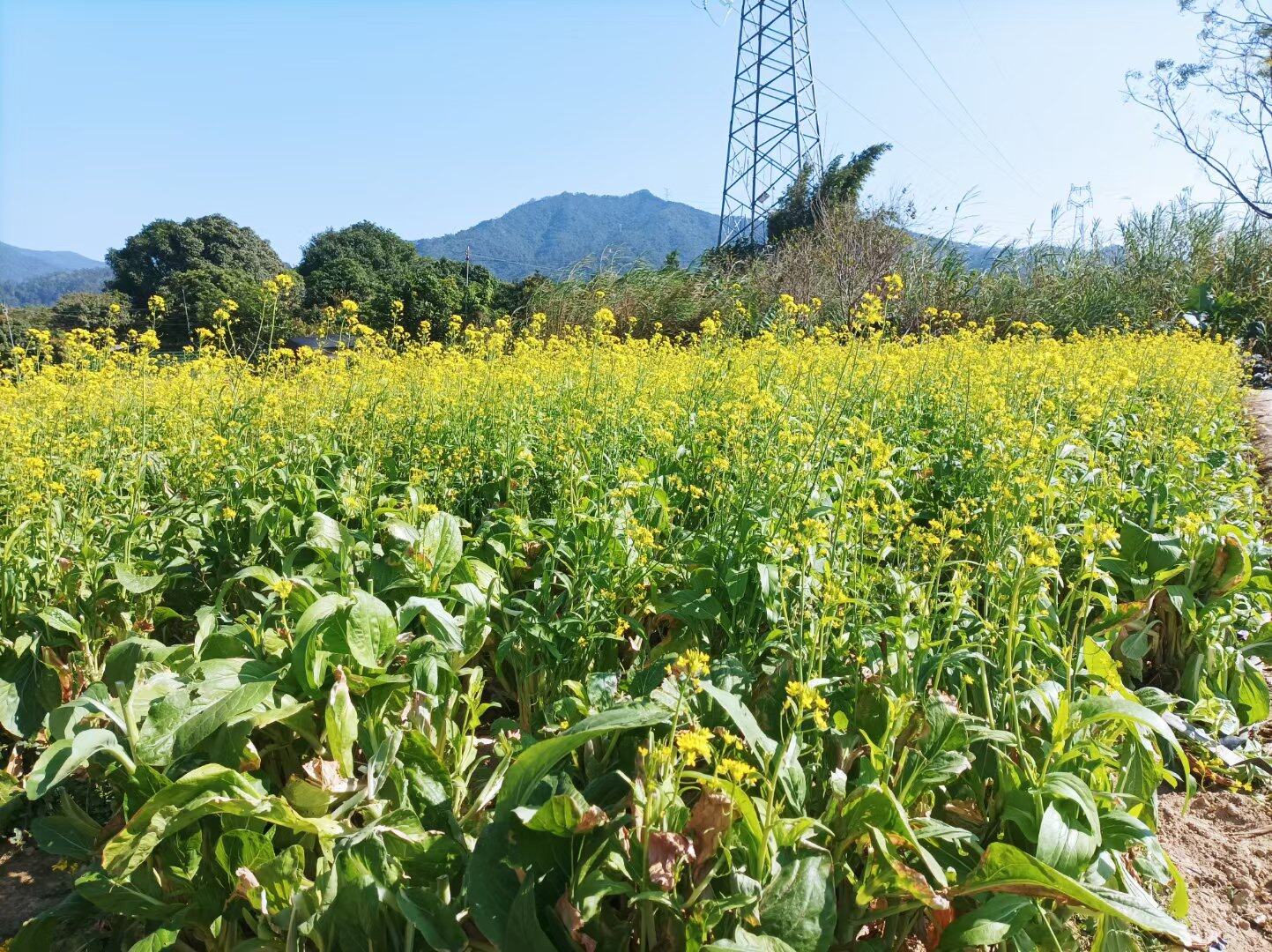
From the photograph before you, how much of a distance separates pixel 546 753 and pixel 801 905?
520mm

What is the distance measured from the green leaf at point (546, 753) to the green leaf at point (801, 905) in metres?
0.34

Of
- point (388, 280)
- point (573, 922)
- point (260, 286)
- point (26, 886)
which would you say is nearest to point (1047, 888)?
point (573, 922)

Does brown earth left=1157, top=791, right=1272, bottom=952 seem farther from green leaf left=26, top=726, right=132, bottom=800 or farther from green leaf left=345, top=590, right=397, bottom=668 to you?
green leaf left=26, top=726, right=132, bottom=800

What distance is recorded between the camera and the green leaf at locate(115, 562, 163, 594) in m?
2.30

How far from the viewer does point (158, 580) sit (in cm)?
235

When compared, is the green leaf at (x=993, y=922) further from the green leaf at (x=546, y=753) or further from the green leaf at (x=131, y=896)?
the green leaf at (x=131, y=896)

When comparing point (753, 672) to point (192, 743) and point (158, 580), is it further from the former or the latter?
point (158, 580)

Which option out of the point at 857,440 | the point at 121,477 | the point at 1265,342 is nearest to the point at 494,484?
the point at 121,477

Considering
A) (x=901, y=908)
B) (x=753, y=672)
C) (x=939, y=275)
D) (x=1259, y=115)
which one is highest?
(x=1259, y=115)

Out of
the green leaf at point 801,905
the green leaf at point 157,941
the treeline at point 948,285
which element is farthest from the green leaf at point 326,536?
the treeline at point 948,285

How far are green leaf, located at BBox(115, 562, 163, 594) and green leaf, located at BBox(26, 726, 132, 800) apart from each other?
0.79m

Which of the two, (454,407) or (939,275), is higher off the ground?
(939,275)

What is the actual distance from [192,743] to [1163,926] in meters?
1.87

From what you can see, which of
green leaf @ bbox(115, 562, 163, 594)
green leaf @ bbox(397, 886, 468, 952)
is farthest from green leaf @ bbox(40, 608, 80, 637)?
green leaf @ bbox(397, 886, 468, 952)
